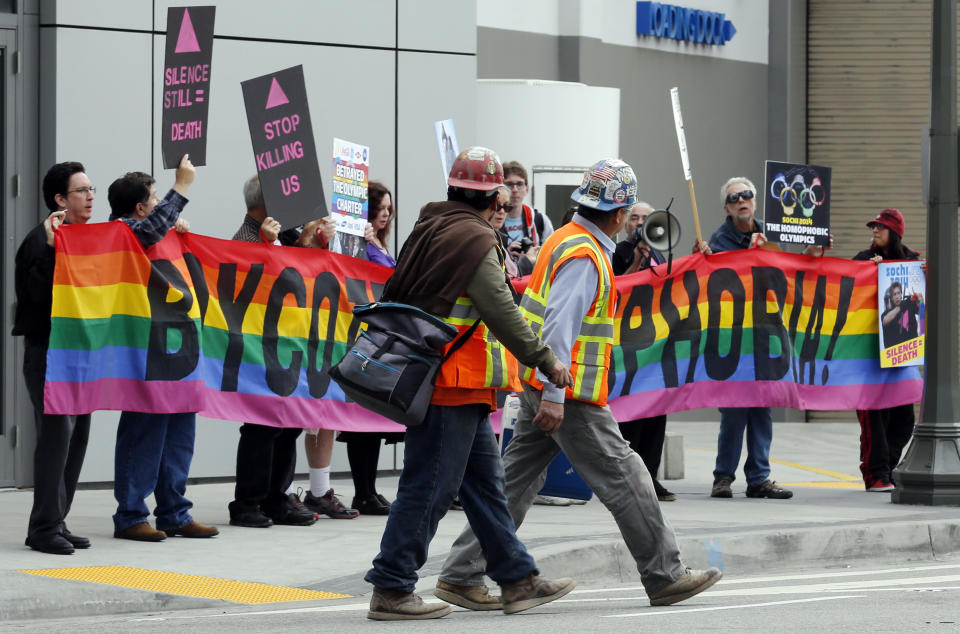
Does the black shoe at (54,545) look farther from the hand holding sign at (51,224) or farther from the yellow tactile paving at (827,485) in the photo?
the yellow tactile paving at (827,485)

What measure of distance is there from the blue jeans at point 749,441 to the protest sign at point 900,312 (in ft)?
3.92

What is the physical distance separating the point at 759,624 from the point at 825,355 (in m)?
6.18

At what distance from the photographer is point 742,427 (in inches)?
501

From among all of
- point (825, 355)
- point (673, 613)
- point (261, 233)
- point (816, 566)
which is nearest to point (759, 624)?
point (673, 613)

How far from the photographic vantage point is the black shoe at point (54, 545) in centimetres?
919

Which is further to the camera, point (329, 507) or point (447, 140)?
point (447, 140)

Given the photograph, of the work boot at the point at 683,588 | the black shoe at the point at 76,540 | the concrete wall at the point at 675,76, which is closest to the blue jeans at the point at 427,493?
the work boot at the point at 683,588

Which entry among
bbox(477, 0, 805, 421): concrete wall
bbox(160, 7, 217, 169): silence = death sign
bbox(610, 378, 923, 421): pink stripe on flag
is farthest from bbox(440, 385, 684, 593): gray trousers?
bbox(477, 0, 805, 421): concrete wall

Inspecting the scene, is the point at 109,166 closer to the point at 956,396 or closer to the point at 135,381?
the point at 135,381

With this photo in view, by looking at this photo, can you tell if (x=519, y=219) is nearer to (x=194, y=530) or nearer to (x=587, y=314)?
(x=194, y=530)

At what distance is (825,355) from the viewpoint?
42.8ft

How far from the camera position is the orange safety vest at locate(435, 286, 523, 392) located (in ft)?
24.5

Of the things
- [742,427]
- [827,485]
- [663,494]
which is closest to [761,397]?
[742,427]

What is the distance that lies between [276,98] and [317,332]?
5.25 feet
